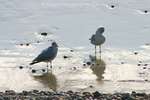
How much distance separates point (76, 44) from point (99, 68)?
2.21 m

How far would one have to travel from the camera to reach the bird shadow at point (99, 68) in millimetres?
14148

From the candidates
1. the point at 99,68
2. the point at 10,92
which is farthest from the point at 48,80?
the point at 10,92

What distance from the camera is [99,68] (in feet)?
48.5

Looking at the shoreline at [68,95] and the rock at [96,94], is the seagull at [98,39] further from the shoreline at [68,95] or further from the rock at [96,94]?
the rock at [96,94]

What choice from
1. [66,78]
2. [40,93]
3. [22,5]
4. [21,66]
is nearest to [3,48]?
[21,66]

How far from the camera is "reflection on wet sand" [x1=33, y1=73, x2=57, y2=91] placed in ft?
44.8

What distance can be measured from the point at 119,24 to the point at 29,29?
2.57m

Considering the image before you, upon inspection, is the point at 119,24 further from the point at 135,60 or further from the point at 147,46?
the point at 135,60

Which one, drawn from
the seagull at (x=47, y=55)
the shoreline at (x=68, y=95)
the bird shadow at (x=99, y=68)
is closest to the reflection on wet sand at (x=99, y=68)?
the bird shadow at (x=99, y=68)

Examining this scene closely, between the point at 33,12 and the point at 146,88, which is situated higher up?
the point at 33,12

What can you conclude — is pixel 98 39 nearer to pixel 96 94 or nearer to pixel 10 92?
pixel 10 92

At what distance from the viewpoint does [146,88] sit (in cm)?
1315

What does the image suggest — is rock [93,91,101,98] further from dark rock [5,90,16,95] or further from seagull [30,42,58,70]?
seagull [30,42,58,70]

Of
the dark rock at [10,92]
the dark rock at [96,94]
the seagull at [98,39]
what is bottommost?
the dark rock at [10,92]
